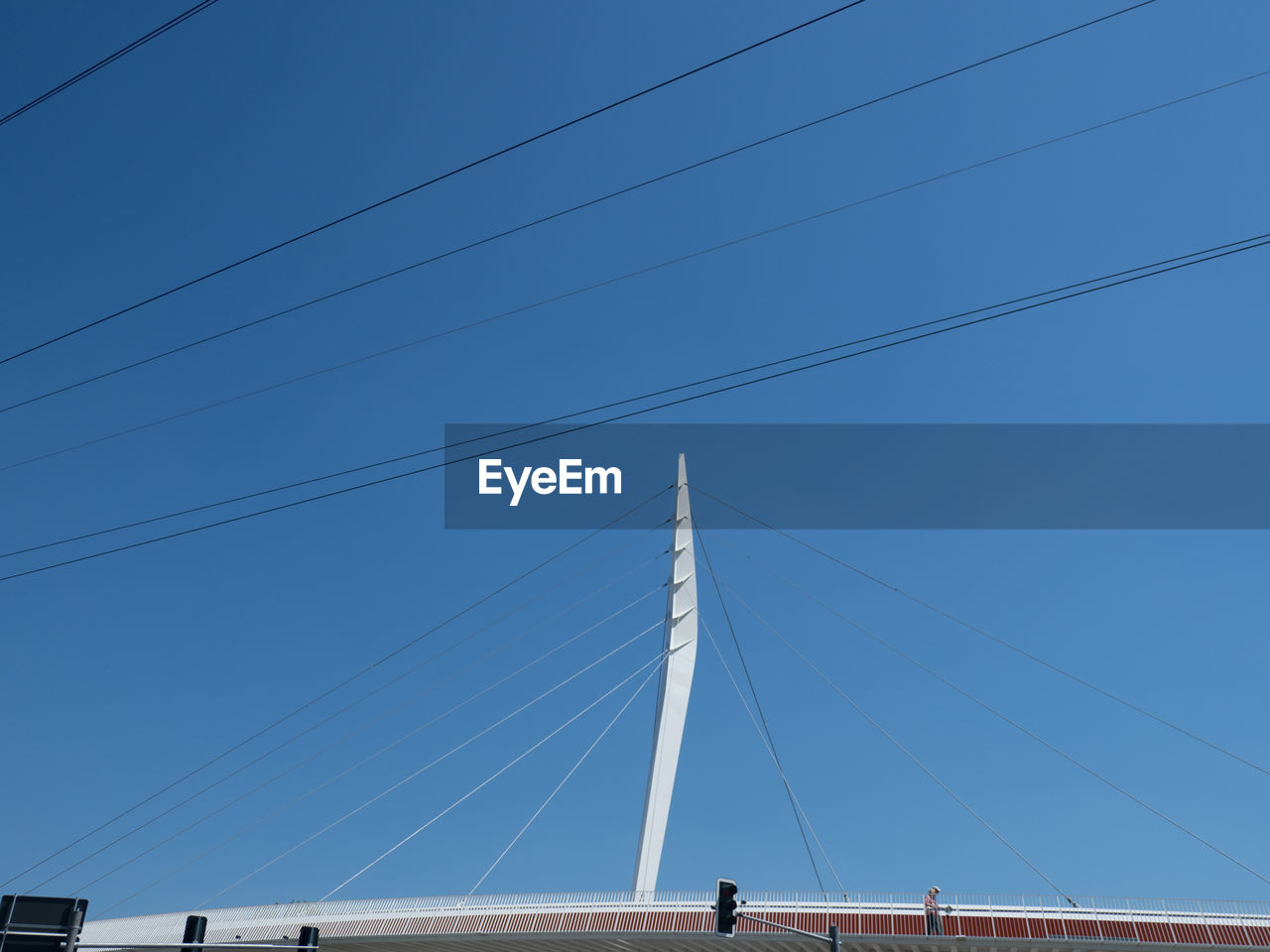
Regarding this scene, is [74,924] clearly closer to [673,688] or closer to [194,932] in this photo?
[194,932]

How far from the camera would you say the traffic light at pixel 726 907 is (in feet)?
78.7

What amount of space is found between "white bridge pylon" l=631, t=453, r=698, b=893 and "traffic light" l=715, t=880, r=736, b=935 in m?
16.0

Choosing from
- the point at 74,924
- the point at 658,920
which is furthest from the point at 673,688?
the point at 74,924

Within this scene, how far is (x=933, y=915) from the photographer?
29.7m

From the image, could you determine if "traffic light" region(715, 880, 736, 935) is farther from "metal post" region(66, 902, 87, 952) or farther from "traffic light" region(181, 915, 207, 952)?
"metal post" region(66, 902, 87, 952)

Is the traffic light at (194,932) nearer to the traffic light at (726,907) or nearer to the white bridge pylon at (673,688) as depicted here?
the traffic light at (726,907)

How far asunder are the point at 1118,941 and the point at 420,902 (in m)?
22.1

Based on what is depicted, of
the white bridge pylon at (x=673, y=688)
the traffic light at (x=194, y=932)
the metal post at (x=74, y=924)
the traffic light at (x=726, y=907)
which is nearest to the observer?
the metal post at (x=74, y=924)

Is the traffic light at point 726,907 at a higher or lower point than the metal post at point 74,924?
lower

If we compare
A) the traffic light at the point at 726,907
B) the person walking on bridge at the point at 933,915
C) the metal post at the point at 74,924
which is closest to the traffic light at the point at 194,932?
the metal post at the point at 74,924

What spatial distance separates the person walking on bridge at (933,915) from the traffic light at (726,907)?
326 inches

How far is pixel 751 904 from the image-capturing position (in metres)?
32.2

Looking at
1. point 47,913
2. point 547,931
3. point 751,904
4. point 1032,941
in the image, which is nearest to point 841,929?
point 751,904

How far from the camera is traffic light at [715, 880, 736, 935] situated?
78.7ft
